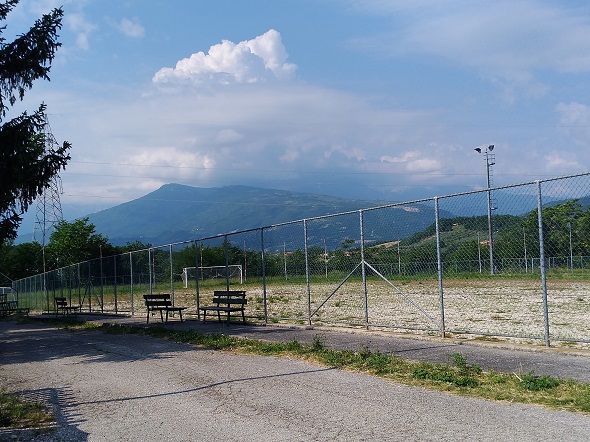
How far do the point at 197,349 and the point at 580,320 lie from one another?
9.11m

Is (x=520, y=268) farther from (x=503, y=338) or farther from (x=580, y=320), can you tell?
(x=580, y=320)

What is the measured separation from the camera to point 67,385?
376 inches

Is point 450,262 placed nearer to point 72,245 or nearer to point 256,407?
point 256,407

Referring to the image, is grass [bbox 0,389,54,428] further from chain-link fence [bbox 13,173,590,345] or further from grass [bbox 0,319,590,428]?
chain-link fence [bbox 13,173,590,345]

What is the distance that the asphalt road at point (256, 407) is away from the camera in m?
6.03

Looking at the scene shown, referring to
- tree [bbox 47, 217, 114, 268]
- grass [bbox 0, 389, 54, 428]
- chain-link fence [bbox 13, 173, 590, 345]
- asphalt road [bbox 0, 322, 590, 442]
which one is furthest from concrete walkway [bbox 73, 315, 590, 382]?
tree [bbox 47, 217, 114, 268]

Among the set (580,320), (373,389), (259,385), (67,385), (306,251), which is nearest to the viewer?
(373,389)

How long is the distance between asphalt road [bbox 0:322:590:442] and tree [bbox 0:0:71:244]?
18.9 feet

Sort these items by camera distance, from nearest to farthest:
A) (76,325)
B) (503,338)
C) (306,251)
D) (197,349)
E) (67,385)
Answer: (67,385) < (503,338) < (197,349) < (306,251) < (76,325)

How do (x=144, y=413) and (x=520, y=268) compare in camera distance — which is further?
(x=520, y=268)

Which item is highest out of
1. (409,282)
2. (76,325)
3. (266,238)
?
(266,238)

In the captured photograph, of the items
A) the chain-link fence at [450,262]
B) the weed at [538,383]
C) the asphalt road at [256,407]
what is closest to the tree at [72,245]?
the chain-link fence at [450,262]

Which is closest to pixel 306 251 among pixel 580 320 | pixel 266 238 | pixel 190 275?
pixel 266 238

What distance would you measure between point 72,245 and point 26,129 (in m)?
56.5
